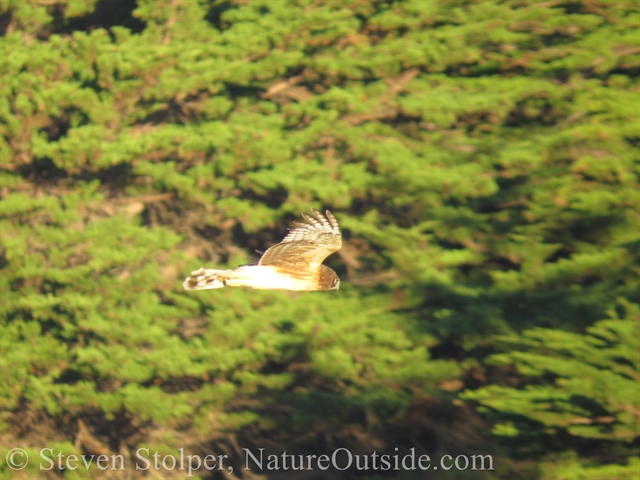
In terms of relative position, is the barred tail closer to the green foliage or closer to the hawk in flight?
the hawk in flight

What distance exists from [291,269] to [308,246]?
8.5 inches

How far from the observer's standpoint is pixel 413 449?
810 cm

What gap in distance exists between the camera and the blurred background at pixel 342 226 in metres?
7.30

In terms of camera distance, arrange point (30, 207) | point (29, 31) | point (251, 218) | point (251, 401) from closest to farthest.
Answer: point (251, 401) → point (251, 218) → point (30, 207) → point (29, 31)

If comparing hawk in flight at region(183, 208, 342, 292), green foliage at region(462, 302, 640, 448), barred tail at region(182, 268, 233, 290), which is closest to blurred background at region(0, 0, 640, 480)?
green foliage at region(462, 302, 640, 448)

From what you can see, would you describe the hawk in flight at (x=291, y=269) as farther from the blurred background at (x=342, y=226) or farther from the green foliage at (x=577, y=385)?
the blurred background at (x=342, y=226)

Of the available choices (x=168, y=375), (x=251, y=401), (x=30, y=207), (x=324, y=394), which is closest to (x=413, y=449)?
(x=324, y=394)

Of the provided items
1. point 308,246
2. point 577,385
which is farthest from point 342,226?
point 577,385

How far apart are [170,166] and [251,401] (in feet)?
9.19

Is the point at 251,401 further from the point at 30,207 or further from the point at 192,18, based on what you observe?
the point at 192,18

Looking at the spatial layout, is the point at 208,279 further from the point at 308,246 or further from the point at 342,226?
the point at 342,226

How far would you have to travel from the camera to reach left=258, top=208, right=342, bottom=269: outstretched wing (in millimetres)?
5840

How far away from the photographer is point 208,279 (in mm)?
5926

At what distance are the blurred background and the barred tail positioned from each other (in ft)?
7.49
